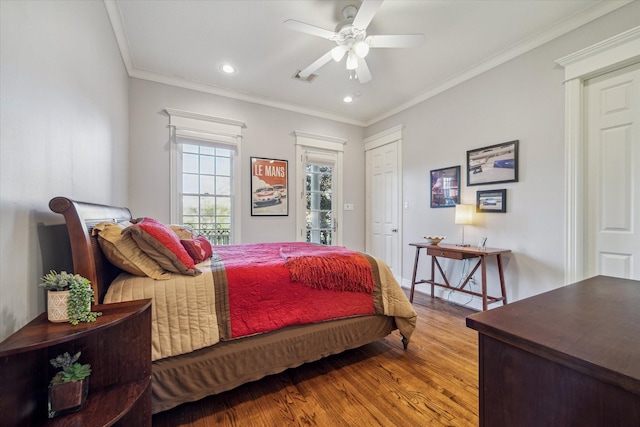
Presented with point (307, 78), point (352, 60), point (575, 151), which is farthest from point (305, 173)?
point (575, 151)

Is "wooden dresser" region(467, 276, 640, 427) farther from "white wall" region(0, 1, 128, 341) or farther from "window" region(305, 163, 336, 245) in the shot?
"window" region(305, 163, 336, 245)

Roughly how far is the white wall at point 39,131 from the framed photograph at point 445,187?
3.66 m

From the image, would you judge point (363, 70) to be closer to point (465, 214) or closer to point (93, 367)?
point (465, 214)

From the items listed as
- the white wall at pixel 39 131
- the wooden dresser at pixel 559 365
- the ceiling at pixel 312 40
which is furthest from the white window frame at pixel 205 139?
the wooden dresser at pixel 559 365

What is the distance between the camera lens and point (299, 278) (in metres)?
1.73

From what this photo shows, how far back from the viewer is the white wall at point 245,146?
10.3ft

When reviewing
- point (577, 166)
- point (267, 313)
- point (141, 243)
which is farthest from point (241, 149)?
point (577, 166)

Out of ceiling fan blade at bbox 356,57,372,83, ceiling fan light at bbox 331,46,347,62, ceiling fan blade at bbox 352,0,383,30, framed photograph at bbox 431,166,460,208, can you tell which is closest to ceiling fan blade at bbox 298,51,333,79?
ceiling fan light at bbox 331,46,347,62

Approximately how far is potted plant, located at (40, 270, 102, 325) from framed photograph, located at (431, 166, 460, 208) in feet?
11.7

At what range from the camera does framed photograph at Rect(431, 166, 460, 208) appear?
330 cm

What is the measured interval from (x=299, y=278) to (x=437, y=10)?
2533 millimetres

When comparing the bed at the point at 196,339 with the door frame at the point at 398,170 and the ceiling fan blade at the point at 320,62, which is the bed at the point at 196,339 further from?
the door frame at the point at 398,170

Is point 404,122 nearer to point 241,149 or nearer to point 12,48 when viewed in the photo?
point 241,149

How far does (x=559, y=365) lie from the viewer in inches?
23.6
